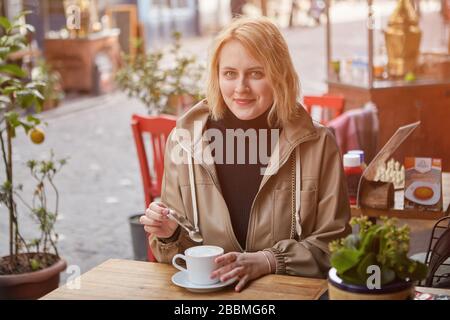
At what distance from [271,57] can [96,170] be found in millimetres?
6216

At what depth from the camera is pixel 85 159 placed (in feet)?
29.4

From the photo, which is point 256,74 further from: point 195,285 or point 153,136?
point 153,136

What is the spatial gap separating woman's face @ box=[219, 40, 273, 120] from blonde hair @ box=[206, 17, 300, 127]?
19 millimetres

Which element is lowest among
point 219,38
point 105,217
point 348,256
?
point 105,217

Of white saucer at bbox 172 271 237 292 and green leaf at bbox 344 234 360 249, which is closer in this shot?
green leaf at bbox 344 234 360 249

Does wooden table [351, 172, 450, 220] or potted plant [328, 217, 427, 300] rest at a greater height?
potted plant [328, 217, 427, 300]

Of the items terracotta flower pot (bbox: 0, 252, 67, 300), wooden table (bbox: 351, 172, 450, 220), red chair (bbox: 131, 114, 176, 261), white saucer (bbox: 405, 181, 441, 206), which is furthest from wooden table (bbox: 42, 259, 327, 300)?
red chair (bbox: 131, 114, 176, 261)

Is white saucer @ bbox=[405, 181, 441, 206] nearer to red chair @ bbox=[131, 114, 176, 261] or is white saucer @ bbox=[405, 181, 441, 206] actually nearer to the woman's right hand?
the woman's right hand

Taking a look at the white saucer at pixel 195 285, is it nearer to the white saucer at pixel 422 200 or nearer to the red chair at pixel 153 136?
the white saucer at pixel 422 200

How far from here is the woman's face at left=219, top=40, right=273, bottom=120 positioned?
2436mm

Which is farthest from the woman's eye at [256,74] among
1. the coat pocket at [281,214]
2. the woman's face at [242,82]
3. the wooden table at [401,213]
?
the wooden table at [401,213]

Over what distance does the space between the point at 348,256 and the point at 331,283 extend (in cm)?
8

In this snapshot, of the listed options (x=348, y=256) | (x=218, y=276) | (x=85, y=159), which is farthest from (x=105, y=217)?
(x=348, y=256)
